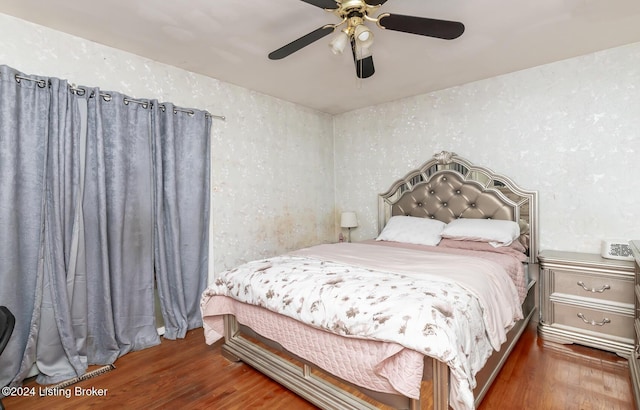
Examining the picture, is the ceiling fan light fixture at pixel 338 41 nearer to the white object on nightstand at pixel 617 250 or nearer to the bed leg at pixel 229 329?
the bed leg at pixel 229 329

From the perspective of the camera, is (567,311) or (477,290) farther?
(567,311)

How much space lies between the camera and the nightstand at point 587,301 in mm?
2166

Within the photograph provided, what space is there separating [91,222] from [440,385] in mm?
2383

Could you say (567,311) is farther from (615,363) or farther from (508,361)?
(508,361)

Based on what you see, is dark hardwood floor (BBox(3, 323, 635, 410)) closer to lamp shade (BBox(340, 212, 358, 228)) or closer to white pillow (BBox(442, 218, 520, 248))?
white pillow (BBox(442, 218, 520, 248))

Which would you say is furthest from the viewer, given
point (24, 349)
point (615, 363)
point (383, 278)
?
point (615, 363)

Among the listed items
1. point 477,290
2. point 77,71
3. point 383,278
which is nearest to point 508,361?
point 477,290

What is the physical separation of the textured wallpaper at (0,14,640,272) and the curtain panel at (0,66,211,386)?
0.24 meters

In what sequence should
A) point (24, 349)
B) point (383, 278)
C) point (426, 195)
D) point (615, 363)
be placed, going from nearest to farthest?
point (383, 278), point (24, 349), point (615, 363), point (426, 195)

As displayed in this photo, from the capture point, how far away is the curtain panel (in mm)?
1924

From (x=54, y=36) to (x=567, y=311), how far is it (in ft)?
13.7

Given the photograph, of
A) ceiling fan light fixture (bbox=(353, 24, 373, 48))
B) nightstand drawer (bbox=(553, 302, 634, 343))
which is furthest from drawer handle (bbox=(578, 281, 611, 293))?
ceiling fan light fixture (bbox=(353, 24, 373, 48))

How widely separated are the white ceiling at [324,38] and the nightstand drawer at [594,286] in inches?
68.5

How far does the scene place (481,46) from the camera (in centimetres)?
236
